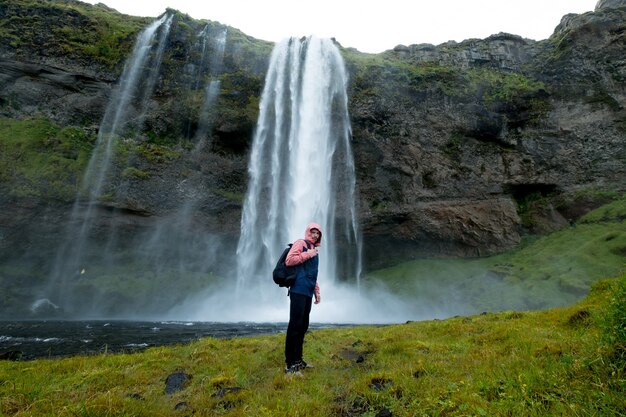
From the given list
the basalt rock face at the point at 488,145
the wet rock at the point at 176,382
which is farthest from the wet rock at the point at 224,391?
the basalt rock face at the point at 488,145

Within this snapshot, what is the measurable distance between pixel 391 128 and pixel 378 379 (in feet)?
132

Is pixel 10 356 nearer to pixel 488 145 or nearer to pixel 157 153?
pixel 157 153

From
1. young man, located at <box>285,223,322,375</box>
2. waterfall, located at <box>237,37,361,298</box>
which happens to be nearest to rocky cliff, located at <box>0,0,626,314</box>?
waterfall, located at <box>237,37,361,298</box>

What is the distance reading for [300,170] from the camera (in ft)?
131

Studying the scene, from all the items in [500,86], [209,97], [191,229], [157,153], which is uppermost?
[500,86]

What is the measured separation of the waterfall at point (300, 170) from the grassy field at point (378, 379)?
2834cm

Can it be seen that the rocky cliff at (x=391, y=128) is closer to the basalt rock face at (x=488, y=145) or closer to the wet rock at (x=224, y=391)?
the basalt rock face at (x=488, y=145)

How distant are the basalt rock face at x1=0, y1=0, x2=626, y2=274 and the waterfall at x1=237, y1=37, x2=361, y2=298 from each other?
1685 mm

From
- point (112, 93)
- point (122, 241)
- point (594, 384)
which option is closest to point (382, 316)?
point (122, 241)

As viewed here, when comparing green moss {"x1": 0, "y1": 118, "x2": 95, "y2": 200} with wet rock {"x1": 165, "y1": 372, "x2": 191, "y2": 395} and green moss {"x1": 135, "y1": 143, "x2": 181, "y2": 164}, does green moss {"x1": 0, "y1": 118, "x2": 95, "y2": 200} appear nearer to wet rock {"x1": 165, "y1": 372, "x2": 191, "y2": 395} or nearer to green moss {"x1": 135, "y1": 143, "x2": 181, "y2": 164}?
green moss {"x1": 135, "y1": 143, "x2": 181, "y2": 164}

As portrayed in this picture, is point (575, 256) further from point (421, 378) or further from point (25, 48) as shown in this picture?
point (25, 48)

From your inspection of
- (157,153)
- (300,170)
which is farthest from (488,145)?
(157,153)

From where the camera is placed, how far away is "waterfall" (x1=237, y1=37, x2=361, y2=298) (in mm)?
38656

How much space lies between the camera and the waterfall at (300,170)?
38.7m
